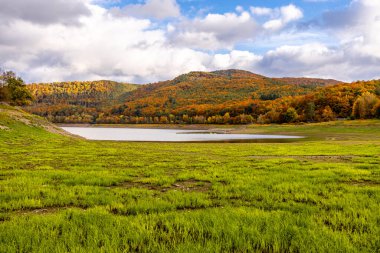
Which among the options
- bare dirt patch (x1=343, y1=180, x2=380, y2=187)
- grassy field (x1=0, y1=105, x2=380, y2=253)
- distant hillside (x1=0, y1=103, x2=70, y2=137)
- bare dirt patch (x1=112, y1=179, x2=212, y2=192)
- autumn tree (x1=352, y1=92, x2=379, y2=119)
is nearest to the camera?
grassy field (x1=0, y1=105, x2=380, y2=253)

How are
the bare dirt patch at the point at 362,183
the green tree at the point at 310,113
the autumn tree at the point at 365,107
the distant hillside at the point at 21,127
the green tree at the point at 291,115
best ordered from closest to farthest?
the bare dirt patch at the point at 362,183, the distant hillside at the point at 21,127, the autumn tree at the point at 365,107, the green tree at the point at 291,115, the green tree at the point at 310,113

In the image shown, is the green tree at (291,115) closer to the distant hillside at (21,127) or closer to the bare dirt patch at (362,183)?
the distant hillside at (21,127)

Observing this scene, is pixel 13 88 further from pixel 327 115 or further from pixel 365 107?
pixel 327 115

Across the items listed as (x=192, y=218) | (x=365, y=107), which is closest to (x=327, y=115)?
(x=365, y=107)

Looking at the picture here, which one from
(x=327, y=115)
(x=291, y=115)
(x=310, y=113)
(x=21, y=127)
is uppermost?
(x=310, y=113)

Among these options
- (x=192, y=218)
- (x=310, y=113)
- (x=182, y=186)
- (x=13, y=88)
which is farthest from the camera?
(x=310, y=113)

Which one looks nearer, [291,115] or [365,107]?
[365,107]

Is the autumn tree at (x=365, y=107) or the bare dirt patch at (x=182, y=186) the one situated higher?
the autumn tree at (x=365, y=107)

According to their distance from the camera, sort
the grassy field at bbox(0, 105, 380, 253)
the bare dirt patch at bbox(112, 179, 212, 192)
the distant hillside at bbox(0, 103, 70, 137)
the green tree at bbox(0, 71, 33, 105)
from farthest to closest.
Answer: the green tree at bbox(0, 71, 33, 105), the distant hillside at bbox(0, 103, 70, 137), the bare dirt patch at bbox(112, 179, 212, 192), the grassy field at bbox(0, 105, 380, 253)

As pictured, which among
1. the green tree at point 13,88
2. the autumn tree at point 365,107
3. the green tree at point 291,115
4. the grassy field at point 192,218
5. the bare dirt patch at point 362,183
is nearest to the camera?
the grassy field at point 192,218

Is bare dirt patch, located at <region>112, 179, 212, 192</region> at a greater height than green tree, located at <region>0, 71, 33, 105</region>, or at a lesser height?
lesser

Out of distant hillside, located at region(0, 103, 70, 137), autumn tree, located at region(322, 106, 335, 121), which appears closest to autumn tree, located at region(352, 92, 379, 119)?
autumn tree, located at region(322, 106, 335, 121)

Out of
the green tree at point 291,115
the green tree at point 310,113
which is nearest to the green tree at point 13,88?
the green tree at point 291,115

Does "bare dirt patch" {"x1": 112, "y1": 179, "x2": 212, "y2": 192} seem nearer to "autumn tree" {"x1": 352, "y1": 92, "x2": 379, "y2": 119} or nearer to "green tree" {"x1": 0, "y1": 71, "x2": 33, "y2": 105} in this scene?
"green tree" {"x1": 0, "y1": 71, "x2": 33, "y2": 105}
